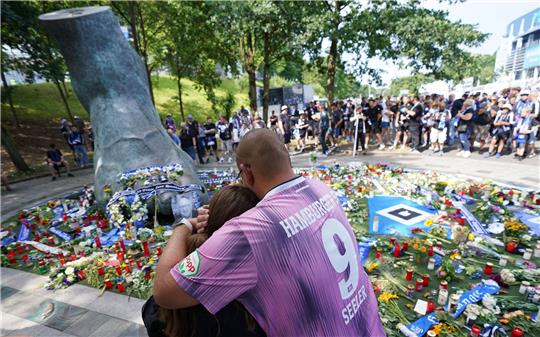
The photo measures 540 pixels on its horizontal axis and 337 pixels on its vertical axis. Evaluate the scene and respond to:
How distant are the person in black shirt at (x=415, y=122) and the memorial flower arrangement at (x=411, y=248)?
12.7 ft

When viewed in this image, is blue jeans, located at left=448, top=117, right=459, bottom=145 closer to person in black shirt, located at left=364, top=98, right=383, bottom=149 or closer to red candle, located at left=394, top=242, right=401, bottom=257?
person in black shirt, located at left=364, top=98, right=383, bottom=149

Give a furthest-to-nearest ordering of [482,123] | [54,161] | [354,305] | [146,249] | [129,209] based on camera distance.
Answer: [54,161]
[482,123]
[129,209]
[146,249]
[354,305]

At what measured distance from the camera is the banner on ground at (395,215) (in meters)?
5.66

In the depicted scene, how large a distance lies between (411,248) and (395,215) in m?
1.42

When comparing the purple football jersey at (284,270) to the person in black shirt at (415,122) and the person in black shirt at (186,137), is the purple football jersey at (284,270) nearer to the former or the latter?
the person in black shirt at (186,137)

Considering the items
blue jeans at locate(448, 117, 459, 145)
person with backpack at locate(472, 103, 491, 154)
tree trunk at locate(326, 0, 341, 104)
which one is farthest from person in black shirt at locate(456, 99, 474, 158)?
tree trunk at locate(326, 0, 341, 104)

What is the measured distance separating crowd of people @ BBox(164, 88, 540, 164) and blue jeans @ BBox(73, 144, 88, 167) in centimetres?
392

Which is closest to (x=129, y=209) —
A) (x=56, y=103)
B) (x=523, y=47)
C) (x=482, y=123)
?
(x=482, y=123)

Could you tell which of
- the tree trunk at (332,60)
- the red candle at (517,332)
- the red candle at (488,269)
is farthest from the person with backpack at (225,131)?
the red candle at (517,332)

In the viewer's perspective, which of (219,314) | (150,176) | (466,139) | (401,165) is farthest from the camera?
(466,139)

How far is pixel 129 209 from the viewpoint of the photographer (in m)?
5.91

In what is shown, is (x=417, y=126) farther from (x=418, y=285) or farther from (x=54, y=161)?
(x=54, y=161)

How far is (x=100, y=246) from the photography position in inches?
222

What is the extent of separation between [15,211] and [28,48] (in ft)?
27.0
